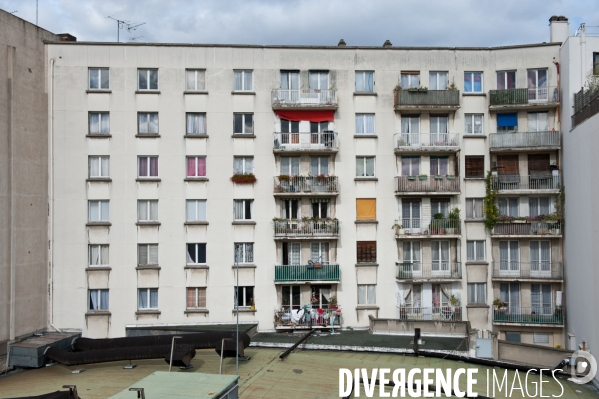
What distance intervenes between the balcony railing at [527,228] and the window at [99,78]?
1145 inches

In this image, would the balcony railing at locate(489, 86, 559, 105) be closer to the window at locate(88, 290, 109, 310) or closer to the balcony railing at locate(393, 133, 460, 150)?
the balcony railing at locate(393, 133, 460, 150)

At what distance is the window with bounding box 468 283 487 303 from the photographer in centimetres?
4019

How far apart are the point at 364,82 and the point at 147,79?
15322mm

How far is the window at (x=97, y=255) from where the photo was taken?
129 feet

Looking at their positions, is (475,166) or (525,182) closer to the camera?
(525,182)

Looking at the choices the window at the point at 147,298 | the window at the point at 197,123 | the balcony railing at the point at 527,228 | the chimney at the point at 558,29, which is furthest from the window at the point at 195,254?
the chimney at the point at 558,29

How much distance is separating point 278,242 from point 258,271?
247cm

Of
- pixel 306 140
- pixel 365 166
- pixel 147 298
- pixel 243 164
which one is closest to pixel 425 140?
pixel 365 166

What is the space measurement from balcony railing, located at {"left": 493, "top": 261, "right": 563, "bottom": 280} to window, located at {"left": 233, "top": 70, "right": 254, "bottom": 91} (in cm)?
2155

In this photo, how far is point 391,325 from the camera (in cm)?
3816

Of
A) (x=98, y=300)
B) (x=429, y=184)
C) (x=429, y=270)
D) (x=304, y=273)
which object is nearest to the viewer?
(x=98, y=300)

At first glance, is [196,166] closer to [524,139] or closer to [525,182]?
[524,139]

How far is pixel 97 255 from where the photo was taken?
39.4 meters

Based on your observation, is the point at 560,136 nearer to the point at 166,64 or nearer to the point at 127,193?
the point at 166,64
